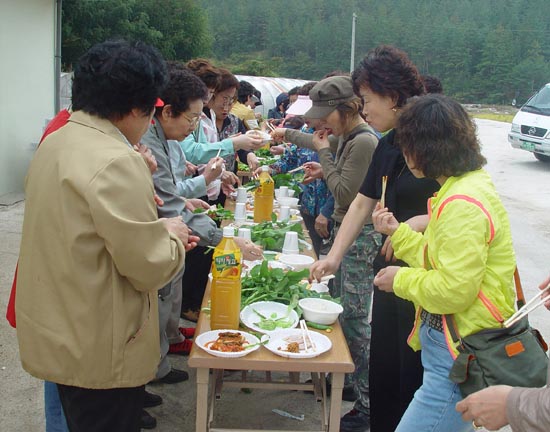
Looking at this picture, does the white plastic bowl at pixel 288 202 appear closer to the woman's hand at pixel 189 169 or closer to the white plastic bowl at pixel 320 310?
the woman's hand at pixel 189 169

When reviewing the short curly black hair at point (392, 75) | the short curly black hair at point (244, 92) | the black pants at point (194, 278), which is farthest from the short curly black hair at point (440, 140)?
the short curly black hair at point (244, 92)

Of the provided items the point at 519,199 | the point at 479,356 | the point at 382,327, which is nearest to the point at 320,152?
the point at 382,327

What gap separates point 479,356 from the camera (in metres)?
1.78

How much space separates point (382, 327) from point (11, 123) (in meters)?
7.31

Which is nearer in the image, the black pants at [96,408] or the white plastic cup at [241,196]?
the black pants at [96,408]

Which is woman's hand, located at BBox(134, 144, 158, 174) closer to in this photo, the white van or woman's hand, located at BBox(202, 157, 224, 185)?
woman's hand, located at BBox(202, 157, 224, 185)

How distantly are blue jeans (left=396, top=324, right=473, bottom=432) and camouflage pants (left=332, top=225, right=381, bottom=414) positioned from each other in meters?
1.15

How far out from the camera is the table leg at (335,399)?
216cm

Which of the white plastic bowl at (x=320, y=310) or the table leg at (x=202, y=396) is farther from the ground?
the white plastic bowl at (x=320, y=310)

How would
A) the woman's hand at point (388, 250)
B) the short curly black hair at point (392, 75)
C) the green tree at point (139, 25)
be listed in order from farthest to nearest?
the green tree at point (139, 25) → the short curly black hair at point (392, 75) → the woman's hand at point (388, 250)

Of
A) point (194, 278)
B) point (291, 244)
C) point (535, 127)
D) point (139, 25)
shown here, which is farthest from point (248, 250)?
point (139, 25)

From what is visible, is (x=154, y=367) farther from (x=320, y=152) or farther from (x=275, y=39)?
(x=275, y=39)

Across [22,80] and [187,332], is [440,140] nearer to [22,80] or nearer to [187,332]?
[187,332]

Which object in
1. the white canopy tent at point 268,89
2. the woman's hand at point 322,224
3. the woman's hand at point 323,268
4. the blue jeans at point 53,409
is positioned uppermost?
the woman's hand at point 323,268
